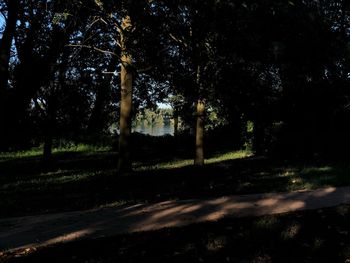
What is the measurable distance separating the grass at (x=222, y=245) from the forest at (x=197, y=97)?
2cm

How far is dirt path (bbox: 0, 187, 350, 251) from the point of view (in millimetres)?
7410

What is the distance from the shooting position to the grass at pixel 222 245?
606 centimetres

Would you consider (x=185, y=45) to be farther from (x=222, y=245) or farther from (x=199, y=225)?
(x=222, y=245)

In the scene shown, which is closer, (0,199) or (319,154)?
(0,199)

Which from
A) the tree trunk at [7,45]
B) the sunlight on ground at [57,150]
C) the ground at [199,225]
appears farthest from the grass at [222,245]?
the sunlight on ground at [57,150]

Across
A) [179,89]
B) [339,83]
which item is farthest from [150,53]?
[339,83]

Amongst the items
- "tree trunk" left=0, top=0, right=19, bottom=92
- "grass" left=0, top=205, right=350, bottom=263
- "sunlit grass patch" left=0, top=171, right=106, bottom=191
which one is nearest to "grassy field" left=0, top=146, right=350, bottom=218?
"sunlit grass patch" left=0, top=171, right=106, bottom=191

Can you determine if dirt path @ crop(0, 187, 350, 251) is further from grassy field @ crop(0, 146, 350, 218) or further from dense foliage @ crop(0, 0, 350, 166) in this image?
dense foliage @ crop(0, 0, 350, 166)

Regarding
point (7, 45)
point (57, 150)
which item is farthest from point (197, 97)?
point (57, 150)

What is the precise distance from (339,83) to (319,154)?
9.77 ft

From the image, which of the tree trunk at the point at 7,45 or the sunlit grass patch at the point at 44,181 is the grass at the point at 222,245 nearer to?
the tree trunk at the point at 7,45

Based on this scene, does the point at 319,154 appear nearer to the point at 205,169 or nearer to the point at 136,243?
the point at 205,169

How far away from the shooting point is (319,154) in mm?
20531

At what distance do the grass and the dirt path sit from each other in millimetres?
473
